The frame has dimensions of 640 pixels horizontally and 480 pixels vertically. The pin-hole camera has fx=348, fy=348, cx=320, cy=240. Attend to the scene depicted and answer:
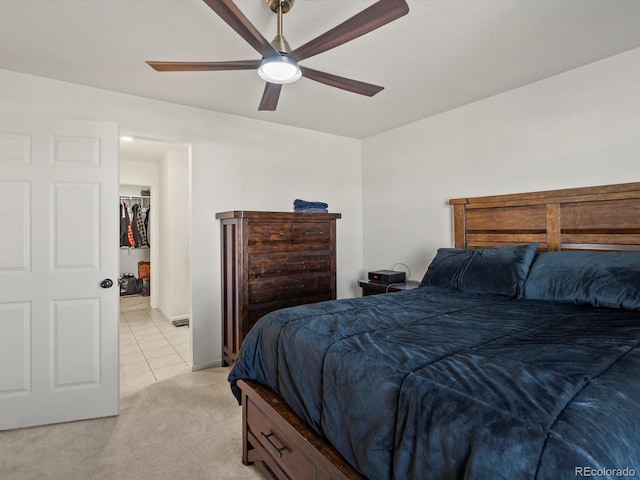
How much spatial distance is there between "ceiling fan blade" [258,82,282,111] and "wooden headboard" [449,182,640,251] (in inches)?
80.4

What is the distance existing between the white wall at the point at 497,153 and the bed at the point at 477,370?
0.28m

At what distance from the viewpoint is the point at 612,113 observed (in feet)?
8.19

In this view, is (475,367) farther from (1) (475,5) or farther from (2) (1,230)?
(2) (1,230)

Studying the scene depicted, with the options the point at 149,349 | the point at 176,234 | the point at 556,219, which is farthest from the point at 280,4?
the point at 176,234

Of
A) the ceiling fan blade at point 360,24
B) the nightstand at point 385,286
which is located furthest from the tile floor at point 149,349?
the ceiling fan blade at point 360,24

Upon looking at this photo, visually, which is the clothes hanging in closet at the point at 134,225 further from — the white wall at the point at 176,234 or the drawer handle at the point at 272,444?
the drawer handle at the point at 272,444

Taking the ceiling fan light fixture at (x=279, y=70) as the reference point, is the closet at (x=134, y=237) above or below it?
below

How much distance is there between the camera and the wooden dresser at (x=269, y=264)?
3.12 metres

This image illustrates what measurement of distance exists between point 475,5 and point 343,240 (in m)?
2.94

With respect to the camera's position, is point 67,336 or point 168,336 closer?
point 67,336

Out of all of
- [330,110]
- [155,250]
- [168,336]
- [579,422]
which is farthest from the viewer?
[155,250]

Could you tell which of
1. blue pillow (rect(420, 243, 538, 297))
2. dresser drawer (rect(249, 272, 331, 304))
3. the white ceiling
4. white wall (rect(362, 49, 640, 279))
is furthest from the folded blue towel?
blue pillow (rect(420, 243, 538, 297))

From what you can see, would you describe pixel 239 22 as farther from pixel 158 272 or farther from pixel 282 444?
pixel 158 272

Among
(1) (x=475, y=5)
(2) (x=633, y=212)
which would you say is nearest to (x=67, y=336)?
(1) (x=475, y=5)
